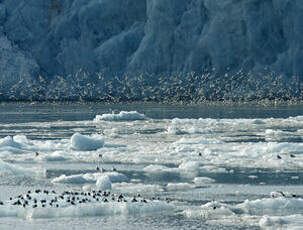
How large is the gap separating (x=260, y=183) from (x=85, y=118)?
1619 inches

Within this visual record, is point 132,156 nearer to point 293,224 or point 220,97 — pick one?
point 293,224

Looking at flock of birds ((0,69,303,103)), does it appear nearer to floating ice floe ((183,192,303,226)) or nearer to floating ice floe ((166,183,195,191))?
floating ice floe ((166,183,195,191))

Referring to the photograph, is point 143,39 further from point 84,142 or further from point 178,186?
point 178,186

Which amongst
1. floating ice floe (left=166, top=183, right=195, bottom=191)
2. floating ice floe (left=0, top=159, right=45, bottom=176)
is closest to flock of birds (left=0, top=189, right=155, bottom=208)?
floating ice floe (left=166, top=183, right=195, bottom=191)

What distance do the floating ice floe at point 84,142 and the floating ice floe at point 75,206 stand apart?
14229 mm

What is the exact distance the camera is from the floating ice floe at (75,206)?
20953mm

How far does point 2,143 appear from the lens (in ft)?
123

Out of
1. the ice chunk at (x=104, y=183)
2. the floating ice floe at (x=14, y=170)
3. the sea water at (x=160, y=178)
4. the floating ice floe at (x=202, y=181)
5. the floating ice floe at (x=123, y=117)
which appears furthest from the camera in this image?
the floating ice floe at (x=123, y=117)

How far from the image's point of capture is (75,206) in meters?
21.0

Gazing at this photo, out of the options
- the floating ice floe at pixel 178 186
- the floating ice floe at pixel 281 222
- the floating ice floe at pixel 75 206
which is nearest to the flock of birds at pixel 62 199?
the floating ice floe at pixel 75 206

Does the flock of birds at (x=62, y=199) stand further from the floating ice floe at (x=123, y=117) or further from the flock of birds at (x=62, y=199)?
the floating ice floe at (x=123, y=117)

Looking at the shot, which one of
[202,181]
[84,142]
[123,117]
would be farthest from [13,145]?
[123,117]

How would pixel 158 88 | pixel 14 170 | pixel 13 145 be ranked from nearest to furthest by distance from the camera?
pixel 14 170 < pixel 13 145 < pixel 158 88

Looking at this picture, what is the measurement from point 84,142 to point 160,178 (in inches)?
399
